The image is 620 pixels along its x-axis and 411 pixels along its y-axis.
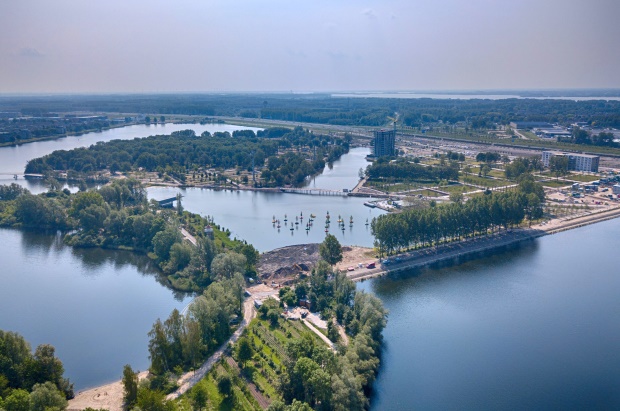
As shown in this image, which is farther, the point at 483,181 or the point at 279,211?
the point at 483,181

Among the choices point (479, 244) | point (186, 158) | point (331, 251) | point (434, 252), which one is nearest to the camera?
point (331, 251)

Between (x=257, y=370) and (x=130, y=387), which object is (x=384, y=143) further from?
(x=130, y=387)

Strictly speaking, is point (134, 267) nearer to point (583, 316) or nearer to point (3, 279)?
point (3, 279)

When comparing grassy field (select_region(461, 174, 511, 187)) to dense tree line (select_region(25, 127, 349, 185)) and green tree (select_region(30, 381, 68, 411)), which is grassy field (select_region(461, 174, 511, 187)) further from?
green tree (select_region(30, 381, 68, 411))

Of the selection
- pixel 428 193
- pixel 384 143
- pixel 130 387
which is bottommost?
pixel 130 387

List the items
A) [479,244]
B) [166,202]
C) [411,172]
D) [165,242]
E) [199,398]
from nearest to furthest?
1. [199,398]
2. [165,242]
3. [479,244]
4. [166,202]
5. [411,172]

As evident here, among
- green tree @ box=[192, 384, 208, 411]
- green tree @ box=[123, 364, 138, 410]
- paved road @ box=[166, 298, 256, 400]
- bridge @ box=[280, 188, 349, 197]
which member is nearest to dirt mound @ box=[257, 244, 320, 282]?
paved road @ box=[166, 298, 256, 400]

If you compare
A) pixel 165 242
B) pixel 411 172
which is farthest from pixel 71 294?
pixel 411 172
